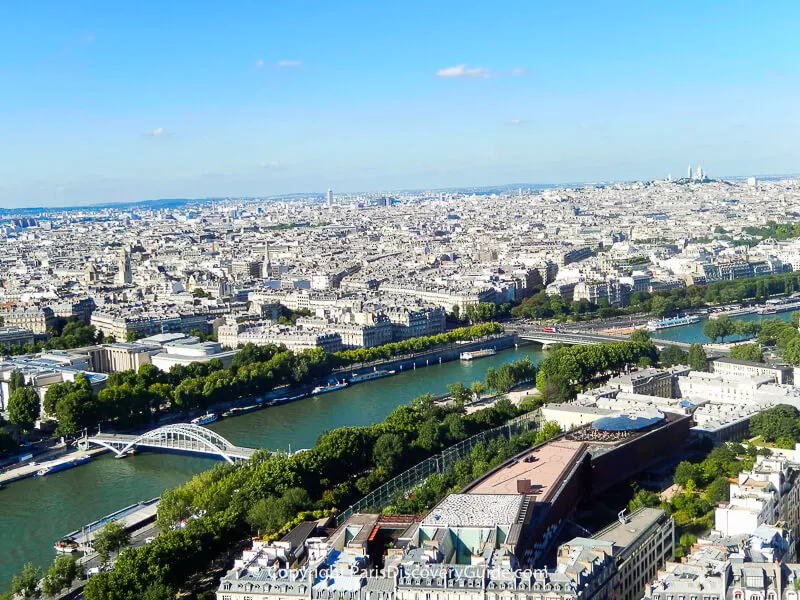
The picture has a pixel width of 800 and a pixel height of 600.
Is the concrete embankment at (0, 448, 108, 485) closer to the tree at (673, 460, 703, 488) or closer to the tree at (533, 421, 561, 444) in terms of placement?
the tree at (533, 421, 561, 444)

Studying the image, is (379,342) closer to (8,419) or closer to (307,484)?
(8,419)

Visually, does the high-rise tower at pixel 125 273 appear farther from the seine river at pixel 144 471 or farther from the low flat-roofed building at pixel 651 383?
the low flat-roofed building at pixel 651 383

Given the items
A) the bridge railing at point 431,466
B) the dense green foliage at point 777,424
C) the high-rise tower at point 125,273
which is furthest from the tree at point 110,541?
the high-rise tower at point 125,273

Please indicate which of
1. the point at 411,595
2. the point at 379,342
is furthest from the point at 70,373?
the point at 411,595

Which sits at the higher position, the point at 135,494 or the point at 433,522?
the point at 433,522

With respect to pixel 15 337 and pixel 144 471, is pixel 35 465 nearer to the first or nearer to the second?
pixel 144 471

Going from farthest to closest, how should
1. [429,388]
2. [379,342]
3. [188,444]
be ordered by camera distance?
[379,342] < [429,388] < [188,444]

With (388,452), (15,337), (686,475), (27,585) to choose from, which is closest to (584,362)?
(388,452)
